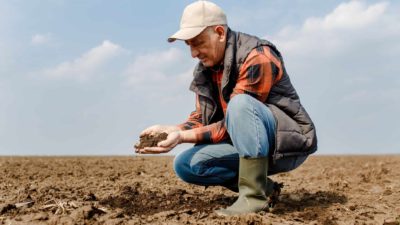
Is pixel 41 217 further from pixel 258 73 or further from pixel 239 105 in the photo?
pixel 258 73

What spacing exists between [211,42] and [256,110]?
565 mm

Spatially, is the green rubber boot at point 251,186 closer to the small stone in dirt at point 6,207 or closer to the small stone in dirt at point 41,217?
the small stone in dirt at point 41,217

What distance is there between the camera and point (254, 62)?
371 cm

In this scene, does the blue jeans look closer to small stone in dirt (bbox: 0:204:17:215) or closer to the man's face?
the man's face

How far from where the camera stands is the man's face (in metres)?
3.77

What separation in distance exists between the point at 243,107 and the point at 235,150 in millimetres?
578

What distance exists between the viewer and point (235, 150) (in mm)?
4164

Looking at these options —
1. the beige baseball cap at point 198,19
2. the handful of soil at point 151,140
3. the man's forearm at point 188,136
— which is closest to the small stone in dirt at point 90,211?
the handful of soil at point 151,140

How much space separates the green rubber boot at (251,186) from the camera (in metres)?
3.79

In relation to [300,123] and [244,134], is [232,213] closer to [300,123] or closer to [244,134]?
[244,134]

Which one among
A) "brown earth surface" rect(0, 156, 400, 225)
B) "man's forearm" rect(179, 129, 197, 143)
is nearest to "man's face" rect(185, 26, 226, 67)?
"man's forearm" rect(179, 129, 197, 143)

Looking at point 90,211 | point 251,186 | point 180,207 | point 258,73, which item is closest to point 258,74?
point 258,73

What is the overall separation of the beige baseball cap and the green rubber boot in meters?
0.95

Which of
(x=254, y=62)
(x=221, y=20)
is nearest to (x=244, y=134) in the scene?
(x=254, y=62)
